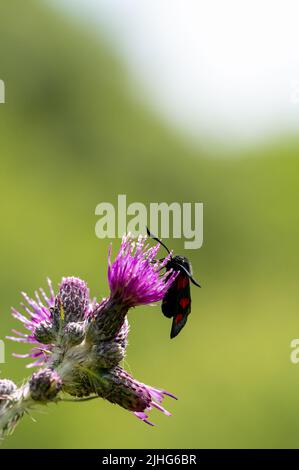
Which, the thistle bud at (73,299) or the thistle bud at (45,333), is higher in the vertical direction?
the thistle bud at (73,299)

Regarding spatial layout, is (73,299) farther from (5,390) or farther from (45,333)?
(5,390)

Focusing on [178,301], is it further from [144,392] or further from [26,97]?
[26,97]

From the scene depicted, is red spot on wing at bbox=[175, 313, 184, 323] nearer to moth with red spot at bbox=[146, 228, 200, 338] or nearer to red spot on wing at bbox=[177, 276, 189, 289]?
moth with red spot at bbox=[146, 228, 200, 338]

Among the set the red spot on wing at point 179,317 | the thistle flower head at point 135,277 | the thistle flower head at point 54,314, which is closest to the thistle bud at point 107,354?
the thistle flower head at point 54,314

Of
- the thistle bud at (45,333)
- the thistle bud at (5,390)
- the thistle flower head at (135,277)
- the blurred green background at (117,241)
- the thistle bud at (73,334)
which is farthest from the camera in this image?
the blurred green background at (117,241)

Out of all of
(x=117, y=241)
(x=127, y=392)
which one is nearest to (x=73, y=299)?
(x=127, y=392)

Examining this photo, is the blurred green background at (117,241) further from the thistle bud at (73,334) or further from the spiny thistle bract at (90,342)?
the thistle bud at (73,334)

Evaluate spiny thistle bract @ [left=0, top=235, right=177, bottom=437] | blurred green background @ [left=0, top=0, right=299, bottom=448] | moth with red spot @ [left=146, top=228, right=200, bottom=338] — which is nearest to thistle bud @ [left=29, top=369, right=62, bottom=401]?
spiny thistle bract @ [left=0, top=235, right=177, bottom=437]

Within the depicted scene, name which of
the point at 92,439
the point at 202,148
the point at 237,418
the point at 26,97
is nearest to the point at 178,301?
the point at 92,439
